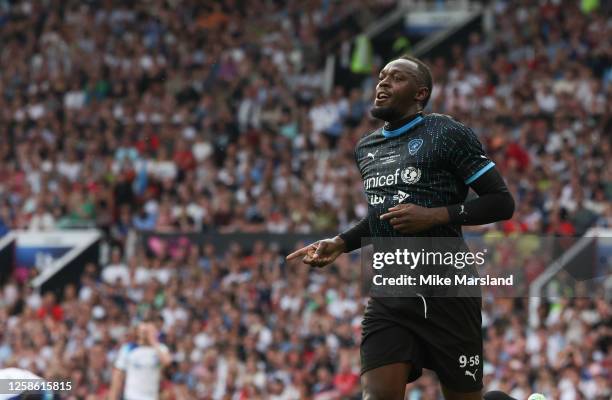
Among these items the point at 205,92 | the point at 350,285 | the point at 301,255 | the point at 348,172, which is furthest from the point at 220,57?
the point at 301,255

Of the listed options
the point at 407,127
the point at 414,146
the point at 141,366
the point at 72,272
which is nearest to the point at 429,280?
the point at 414,146

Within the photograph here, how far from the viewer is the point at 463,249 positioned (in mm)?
5660

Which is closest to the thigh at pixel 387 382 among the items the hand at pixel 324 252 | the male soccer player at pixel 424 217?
the male soccer player at pixel 424 217

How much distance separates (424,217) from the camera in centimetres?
543

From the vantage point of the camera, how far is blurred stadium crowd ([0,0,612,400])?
47.3ft

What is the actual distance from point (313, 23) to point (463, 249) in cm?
1822

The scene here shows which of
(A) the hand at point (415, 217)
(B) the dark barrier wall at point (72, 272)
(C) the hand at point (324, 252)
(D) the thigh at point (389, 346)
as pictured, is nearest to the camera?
(A) the hand at point (415, 217)

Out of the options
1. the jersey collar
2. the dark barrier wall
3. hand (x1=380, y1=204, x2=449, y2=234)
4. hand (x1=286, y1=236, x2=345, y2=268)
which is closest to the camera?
hand (x1=380, y1=204, x2=449, y2=234)

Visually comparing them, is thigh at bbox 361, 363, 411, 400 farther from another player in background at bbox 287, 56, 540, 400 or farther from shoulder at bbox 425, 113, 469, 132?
shoulder at bbox 425, 113, 469, 132

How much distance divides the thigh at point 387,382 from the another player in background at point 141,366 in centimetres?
630

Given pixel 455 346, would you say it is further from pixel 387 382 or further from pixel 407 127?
pixel 407 127

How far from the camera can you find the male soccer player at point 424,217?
5.52 meters

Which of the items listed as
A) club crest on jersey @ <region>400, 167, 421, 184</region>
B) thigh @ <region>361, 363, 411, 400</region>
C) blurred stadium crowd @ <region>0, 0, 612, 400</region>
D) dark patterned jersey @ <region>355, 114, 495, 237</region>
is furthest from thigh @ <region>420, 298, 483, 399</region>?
blurred stadium crowd @ <region>0, 0, 612, 400</region>

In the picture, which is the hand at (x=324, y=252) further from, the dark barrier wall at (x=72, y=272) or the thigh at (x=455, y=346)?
the dark barrier wall at (x=72, y=272)
